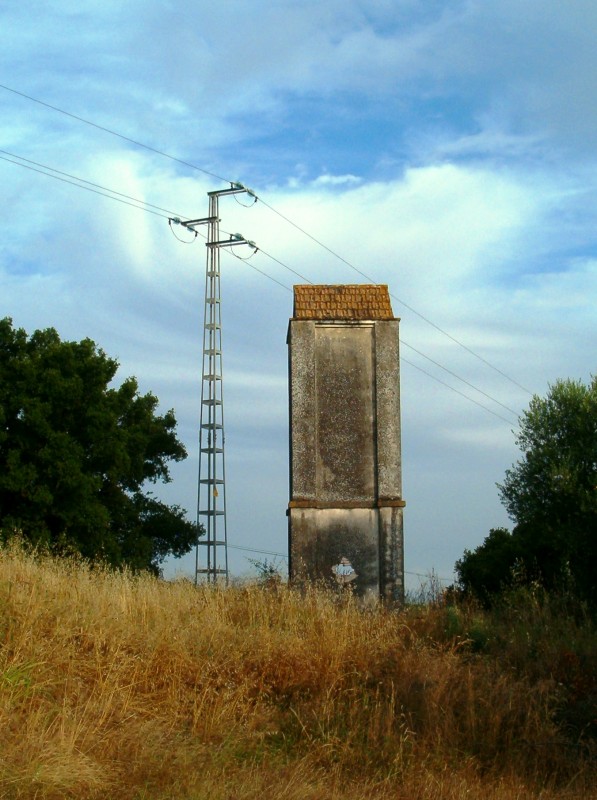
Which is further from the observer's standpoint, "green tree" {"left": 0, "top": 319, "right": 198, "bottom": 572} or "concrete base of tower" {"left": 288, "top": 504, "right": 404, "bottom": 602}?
"green tree" {"left": 0, "top": 319, "right": 198, "bottom": 572}

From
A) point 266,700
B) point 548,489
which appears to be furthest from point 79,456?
point 266,700

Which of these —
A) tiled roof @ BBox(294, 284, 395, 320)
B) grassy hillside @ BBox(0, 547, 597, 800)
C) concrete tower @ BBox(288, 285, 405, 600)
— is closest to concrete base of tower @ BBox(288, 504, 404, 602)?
concrete tower @ BBox(288, 285, 405, 600)

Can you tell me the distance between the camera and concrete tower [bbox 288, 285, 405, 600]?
2023cm

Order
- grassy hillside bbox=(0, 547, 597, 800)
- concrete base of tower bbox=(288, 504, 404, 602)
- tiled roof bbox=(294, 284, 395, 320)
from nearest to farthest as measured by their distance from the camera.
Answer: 1. grassy hillside bbox=(0, 547, 597, 800)
2. concrete base of tower bbox=(288, 504, 404, 602)
3. tiled roof bbox=(294, 284, 395, 320)

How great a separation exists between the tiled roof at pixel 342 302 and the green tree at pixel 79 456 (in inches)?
385

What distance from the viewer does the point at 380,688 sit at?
10.8 metres

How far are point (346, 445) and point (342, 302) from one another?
3.61m

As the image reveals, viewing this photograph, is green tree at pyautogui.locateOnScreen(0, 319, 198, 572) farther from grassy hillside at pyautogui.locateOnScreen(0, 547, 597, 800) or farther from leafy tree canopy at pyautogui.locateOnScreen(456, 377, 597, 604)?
grassy hillside at pyautogui.locateOnScreen(0, 547, 597, 800)

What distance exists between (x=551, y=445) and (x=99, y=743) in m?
18.6

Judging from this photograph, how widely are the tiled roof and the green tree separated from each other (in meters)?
9.79

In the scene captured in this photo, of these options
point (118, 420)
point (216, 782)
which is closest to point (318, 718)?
point (216, 782)

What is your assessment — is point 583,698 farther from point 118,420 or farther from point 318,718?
point 118,420

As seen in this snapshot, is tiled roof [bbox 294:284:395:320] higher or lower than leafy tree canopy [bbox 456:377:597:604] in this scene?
higher

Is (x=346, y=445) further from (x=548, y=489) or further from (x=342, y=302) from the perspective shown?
(x=548, y=489)
